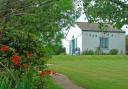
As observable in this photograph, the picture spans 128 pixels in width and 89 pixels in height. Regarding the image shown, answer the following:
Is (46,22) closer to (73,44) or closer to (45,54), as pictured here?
(45,54)

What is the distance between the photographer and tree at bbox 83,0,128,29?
13336 millimetres

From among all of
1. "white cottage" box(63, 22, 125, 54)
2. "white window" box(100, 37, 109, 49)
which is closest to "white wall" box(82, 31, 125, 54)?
"white cottage" box(63, 22, 125, 54)

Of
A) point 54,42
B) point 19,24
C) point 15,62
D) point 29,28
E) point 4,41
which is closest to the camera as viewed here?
point 15,62

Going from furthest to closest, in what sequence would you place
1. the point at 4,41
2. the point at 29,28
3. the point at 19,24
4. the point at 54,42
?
the point at 54,42 < the point at 29,28 < the point at 19,24 < the point at 4,41

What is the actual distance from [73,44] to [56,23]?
42.1m

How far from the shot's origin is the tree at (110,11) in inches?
525

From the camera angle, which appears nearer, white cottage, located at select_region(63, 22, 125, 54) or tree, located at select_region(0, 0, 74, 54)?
tree, located at select_region(0, 0, 74, 54)

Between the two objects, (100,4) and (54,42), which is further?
(54,42)

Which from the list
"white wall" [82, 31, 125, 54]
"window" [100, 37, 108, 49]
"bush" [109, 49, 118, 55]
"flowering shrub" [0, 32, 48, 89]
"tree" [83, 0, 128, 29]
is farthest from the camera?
"window" [100, 37, 108, 49]

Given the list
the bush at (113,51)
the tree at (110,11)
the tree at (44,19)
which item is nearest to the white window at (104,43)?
the bush at (113,51)

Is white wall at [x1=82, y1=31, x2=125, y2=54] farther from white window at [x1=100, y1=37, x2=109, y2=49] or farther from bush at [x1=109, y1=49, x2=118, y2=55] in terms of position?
bush at [x1=109, y1=49, x2=118, y2=55]

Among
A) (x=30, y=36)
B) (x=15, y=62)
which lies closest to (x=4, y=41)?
(x=30, y=36)

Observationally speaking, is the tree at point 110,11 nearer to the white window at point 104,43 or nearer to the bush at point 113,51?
the bush at point 113,51

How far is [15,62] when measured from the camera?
420 inches
